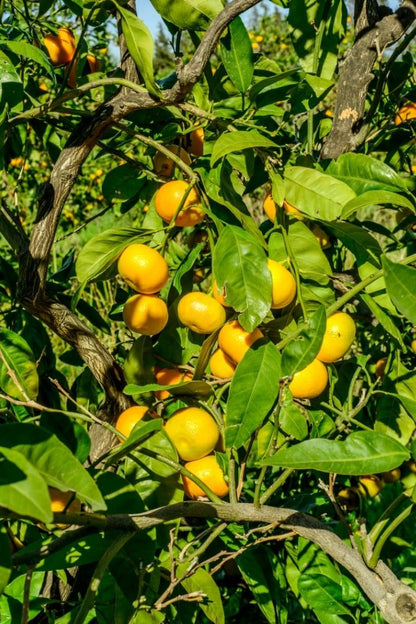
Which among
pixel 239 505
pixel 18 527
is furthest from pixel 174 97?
pixel 18 527

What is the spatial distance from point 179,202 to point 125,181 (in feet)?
0.75

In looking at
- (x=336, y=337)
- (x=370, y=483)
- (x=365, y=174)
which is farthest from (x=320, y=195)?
(x=370, y=483)

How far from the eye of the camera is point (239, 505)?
691 millimetres

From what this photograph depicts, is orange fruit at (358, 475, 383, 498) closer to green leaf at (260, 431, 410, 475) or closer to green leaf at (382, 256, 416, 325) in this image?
green leaf at (260, 431, 410, 475)

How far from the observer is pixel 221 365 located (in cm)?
82

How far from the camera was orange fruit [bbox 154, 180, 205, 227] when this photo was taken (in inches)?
33.7

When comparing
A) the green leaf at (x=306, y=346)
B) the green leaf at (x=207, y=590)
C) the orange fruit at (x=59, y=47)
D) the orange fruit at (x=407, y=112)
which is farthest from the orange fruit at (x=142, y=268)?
the orange fruit at (x=407, y=112)

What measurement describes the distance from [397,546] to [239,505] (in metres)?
0.52

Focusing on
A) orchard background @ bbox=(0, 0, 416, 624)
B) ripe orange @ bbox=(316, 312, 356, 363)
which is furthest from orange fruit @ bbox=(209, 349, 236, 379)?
ripe orange @ bbox=(316, 312, 356, 363)

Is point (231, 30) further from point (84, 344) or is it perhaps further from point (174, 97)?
point (84, 344)

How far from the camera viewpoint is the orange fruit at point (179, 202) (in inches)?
33.7

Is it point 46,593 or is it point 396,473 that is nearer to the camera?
point 46,593

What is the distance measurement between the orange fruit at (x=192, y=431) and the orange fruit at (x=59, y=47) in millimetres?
643

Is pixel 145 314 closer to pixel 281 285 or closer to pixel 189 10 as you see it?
pixel 281 285
